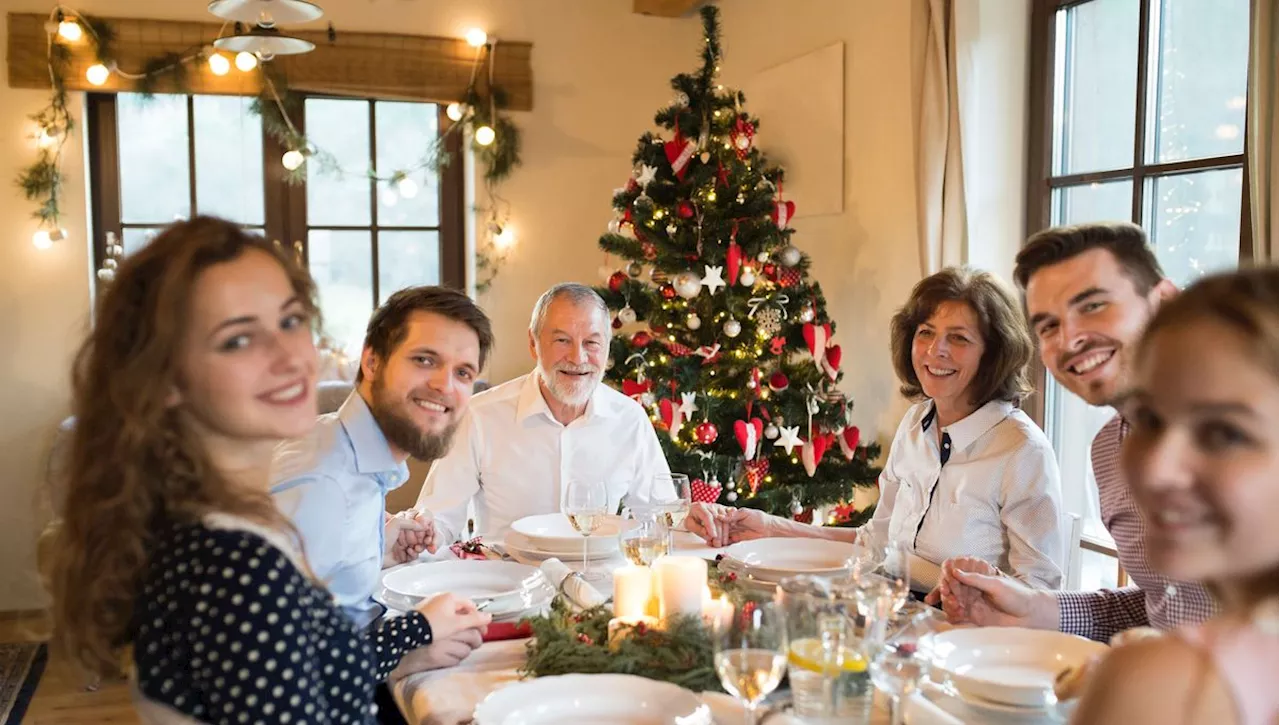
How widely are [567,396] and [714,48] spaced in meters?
1.52

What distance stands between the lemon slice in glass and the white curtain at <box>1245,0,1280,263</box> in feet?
5.57

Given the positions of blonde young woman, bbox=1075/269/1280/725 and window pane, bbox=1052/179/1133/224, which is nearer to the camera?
blonde young woman, bbox=1075/269/1280/725

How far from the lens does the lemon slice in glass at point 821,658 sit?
1135mm

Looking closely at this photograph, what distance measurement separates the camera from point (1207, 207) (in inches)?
107

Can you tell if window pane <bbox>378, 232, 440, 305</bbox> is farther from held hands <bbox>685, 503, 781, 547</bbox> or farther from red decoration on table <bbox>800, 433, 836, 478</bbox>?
held hands <bbox>685, 503, 781, 547</bbox>

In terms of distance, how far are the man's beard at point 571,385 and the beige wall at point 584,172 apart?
1.37 meters

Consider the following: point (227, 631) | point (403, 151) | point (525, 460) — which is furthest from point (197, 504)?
point (403, 151)

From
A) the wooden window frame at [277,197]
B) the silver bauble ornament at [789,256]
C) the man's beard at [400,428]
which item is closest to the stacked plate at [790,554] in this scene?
the man's beard at [400,428]

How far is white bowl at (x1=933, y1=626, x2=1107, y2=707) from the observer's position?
54.5 inches

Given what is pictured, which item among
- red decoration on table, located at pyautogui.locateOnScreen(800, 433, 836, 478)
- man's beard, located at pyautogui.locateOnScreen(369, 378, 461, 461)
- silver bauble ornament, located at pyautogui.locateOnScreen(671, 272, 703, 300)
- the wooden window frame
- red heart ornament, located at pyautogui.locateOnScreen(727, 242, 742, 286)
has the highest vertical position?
the wooden window frame

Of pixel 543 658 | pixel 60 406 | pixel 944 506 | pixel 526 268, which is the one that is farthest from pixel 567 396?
pixel 60 406

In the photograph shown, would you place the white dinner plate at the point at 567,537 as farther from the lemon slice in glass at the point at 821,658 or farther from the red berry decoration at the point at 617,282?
the red berry decoration at the point at 617,282

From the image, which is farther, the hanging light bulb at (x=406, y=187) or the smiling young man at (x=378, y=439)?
the hanging light bulb at (x=406, y=187)

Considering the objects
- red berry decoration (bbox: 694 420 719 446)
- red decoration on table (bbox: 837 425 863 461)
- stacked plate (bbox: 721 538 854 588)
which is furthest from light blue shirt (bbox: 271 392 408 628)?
red decoration on table (bbox: 837 425 863 461)
